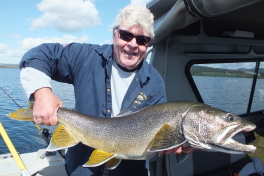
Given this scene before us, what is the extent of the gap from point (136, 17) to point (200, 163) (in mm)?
3555

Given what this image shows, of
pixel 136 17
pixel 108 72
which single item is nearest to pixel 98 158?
pixel 108 72

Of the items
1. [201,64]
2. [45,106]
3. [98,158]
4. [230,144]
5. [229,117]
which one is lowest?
[98,158]

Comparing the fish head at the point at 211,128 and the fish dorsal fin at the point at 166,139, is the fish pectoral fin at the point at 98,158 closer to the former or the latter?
the fish dorsal fin at the point at 166,139

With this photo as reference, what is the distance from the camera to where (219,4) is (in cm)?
232

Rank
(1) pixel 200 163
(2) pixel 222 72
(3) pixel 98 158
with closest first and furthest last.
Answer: (3) pixel 98 158
(1) pixel 200 163
(2) pixel 222 72

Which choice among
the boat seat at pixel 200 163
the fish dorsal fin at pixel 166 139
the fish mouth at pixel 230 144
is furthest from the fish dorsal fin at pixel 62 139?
the boat seat at pixel 200 163

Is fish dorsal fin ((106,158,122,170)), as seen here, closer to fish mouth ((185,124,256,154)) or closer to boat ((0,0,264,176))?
fish mouth ((185,124,256,154))

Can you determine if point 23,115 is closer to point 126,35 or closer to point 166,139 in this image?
point 126,35

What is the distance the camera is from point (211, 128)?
2.38 metres

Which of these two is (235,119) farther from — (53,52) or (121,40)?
(53,52)

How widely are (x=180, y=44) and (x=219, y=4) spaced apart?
9.73 ft

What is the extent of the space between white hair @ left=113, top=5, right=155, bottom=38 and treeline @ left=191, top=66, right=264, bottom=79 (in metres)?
3.12

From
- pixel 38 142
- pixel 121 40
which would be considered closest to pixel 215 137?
pixel 121 40

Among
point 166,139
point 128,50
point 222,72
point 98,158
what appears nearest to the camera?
point 166,139
